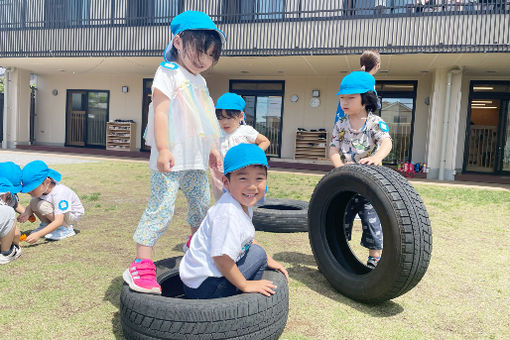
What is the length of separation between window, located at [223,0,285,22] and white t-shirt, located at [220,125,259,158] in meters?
9.14

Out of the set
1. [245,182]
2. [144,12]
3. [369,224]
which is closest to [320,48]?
[144,12]

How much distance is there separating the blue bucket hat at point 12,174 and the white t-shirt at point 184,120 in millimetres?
1399

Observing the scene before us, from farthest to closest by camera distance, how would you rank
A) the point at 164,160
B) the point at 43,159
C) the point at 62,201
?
the point at 43,159
the point at 62,201
the point at 164,160

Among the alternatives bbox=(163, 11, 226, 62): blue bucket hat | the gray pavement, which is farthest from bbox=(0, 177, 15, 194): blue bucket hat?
the gray pavement

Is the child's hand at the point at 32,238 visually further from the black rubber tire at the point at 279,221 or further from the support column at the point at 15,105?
the support column at the point at 15,105

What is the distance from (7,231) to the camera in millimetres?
2646

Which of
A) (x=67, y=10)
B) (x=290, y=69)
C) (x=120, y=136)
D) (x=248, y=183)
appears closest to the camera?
(x=248, y=183)

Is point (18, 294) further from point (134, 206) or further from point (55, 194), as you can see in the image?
point (134, 206)

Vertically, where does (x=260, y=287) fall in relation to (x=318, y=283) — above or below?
above

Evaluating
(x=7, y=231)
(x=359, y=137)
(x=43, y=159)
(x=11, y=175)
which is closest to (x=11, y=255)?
(x=7, y=231)

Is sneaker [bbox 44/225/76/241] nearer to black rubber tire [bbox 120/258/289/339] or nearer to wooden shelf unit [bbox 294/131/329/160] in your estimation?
black rubber tire [bbox 120/258/289/339]

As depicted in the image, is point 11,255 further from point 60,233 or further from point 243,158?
point 243,158

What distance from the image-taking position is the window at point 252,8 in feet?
38.7

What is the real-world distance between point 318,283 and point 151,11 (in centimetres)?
1357
